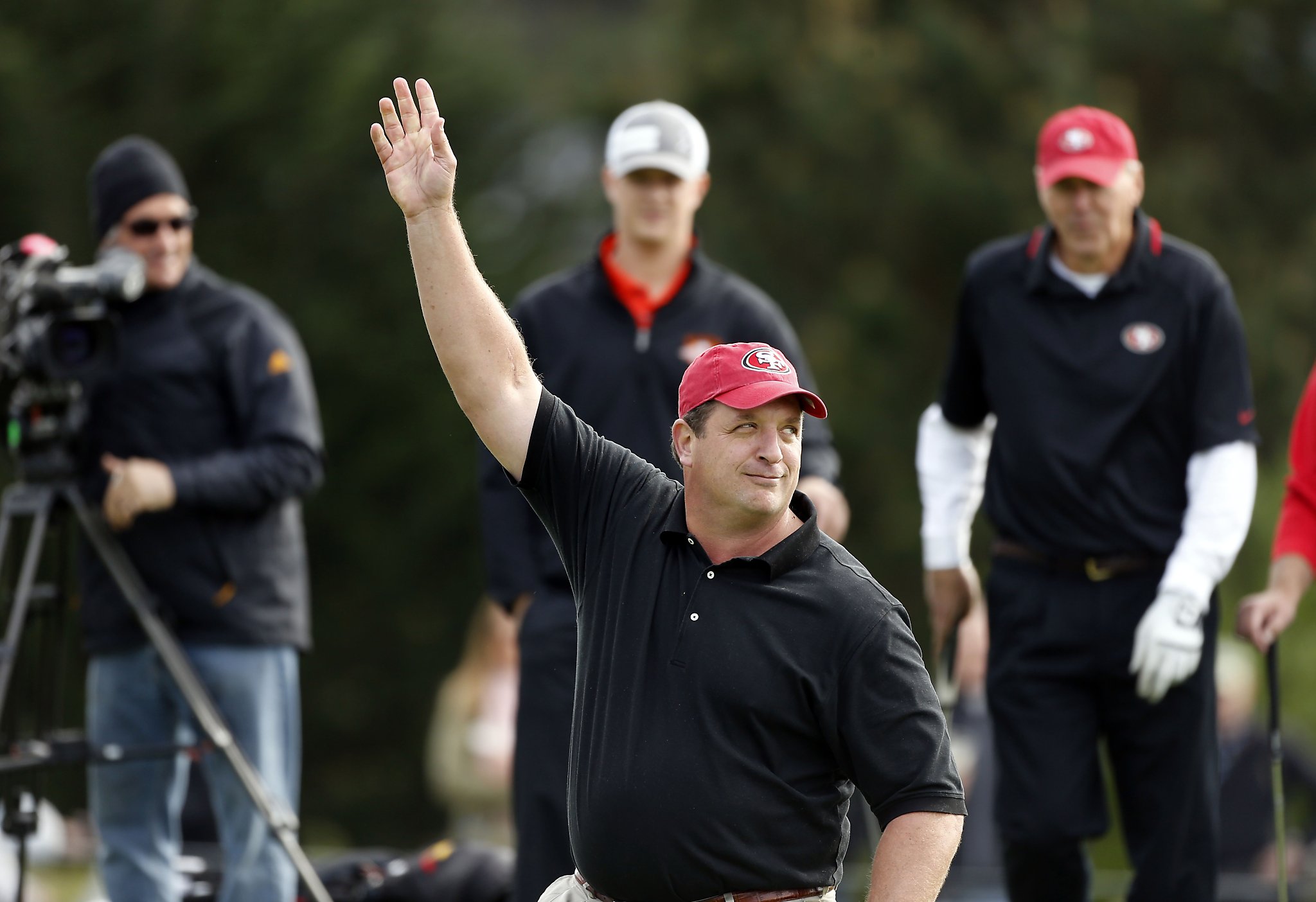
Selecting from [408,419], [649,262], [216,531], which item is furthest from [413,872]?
[408,419]

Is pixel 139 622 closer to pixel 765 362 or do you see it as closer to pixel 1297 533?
pixel 765 362

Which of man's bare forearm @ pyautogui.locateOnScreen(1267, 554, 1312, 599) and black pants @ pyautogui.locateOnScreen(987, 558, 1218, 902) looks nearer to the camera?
black pants @ pyautogui.locateOnScreen(987, 558, 1218, 902)

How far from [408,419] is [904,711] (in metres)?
8.51

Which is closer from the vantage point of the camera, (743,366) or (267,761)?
(743,366)

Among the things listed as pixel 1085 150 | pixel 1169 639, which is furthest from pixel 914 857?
pixel 1085 150

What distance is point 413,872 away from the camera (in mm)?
5871

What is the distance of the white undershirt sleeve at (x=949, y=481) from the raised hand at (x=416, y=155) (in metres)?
2.32

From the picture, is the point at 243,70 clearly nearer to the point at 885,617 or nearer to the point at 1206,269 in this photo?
the point at 1206,269

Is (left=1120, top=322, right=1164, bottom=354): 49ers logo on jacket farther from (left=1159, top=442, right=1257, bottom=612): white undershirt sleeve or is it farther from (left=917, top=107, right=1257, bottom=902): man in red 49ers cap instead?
(left=1159, top=442, right=1257, bottom=612): white undershirt sleeve

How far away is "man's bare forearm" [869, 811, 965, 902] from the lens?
351 cm

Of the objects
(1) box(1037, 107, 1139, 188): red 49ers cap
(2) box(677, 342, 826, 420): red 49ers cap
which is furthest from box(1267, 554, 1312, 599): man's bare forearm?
(2) box(677, 342, 826, 420): red 49ers cap

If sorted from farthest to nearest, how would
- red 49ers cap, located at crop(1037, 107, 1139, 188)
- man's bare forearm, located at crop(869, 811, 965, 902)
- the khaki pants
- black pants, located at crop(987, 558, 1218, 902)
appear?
red 49ers cap, located at crop(1037, 107, 1139, 188)
black pants, located at crop(987, 558, 1218, 902)
the khaki pants
man's bare forearm, located at crop(869, 811, 965, 902)

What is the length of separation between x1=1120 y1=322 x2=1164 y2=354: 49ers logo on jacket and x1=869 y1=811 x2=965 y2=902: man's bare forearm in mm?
2077

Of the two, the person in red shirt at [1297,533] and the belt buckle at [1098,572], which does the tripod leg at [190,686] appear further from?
the person in red shirt at [1297,533]
